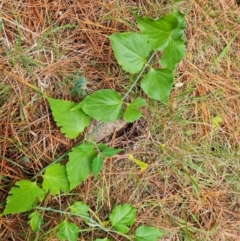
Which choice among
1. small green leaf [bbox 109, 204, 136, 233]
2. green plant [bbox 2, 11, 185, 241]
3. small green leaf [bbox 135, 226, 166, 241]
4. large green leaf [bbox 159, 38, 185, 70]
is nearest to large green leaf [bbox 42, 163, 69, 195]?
green plant [bbox 2, 11, 185, 241]

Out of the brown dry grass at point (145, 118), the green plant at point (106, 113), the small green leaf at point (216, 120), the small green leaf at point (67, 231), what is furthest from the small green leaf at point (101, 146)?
Result: the small green leaf at point (216, 120)

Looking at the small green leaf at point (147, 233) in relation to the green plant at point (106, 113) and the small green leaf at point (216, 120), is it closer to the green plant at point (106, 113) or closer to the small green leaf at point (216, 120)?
the green plant at point (106, 113)

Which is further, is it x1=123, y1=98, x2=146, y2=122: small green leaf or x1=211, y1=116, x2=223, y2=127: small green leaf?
x1=211, y1=116, x2=223, y2=127: small green leaf

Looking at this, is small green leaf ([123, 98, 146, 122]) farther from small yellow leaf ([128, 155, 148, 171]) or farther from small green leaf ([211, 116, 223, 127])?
small green leaf ([211, 116, 223, 127])

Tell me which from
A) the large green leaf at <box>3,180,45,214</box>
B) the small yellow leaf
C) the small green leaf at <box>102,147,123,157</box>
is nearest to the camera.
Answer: the large green leaf at <box>3,180,45,214</box>

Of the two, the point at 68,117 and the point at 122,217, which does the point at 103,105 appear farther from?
the point at 122,217

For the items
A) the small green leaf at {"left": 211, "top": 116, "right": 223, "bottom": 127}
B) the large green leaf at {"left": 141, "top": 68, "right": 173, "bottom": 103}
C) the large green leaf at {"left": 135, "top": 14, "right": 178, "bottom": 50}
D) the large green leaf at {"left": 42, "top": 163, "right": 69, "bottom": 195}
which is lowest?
the large green leaf at {"left": 42, "top": 163, "right": 69, "bottom": 195}
